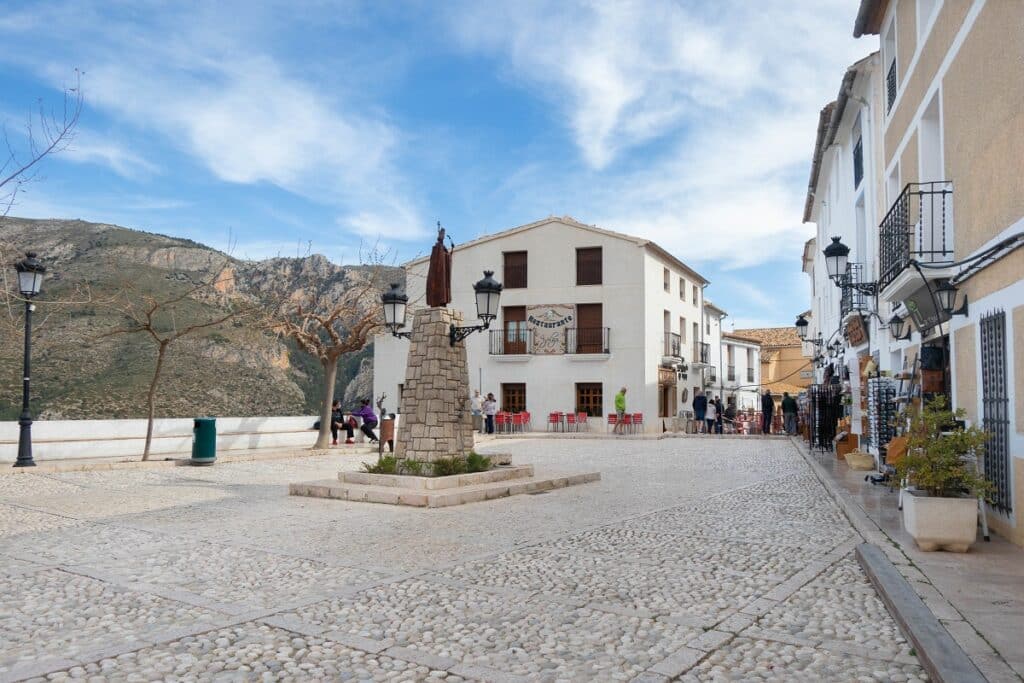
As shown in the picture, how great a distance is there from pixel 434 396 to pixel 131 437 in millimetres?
9029

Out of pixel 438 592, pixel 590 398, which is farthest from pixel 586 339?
pixel 438 592

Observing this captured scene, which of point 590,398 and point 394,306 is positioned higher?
point 394,306

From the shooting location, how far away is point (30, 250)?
509 inches

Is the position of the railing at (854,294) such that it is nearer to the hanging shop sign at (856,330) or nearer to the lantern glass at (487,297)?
the hanging shop sign at (856,330)

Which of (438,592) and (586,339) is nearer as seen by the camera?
(438,592)

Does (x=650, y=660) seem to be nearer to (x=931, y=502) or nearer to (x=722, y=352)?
(x=931, y=502)

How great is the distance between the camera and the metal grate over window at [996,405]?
6.28 metres

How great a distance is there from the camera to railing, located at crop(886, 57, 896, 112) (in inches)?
451

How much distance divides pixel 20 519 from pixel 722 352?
128 ft

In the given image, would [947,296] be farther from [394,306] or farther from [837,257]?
[394,306]

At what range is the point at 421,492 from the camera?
9227 millimetres

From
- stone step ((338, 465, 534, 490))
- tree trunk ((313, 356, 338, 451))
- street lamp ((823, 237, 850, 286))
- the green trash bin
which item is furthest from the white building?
stone step ((338, 465, 534, 490))

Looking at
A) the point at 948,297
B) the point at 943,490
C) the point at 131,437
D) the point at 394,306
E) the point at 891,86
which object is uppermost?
the point at 891,86

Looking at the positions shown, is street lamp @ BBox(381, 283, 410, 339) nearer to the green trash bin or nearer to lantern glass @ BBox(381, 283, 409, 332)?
lantern glass @ BBox(381, 283, 409, 332)
